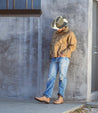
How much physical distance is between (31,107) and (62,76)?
3.04ft

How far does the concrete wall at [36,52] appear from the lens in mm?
5781

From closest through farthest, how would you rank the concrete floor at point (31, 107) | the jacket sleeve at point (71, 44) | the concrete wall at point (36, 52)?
the concrete floor at point (31, 107) → the jacket sleeve at point (71, 44) → the concrete wall at point (36, 52)

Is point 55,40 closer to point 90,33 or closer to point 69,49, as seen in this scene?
point 69,49

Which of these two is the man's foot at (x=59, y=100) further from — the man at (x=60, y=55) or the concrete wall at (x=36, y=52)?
the concrete wall at (x=36, y=52)

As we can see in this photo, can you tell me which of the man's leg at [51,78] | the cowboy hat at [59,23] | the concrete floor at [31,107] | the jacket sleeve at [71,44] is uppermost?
the cowboy hat at [59,23]

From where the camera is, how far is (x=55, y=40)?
543 centimetres

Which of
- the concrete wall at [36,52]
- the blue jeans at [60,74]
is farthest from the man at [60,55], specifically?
the concrete wall at [36,52]

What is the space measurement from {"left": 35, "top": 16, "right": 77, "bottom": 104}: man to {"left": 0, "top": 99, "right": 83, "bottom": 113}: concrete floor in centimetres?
23

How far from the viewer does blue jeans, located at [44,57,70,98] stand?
5.30 m

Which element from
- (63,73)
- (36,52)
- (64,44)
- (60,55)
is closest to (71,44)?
(64,44)

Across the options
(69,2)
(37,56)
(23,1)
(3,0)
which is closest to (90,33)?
(69,2)

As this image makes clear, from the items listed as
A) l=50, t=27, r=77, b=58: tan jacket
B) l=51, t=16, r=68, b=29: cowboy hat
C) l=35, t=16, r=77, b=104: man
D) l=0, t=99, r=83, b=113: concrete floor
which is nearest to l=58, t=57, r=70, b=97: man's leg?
l=35, t=16, r=77, b=104: man

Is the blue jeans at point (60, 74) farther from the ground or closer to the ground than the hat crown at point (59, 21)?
closer to the ground

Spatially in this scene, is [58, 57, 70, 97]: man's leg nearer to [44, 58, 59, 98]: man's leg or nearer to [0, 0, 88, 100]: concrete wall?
[44, 58, 59, 98]: man's leg
